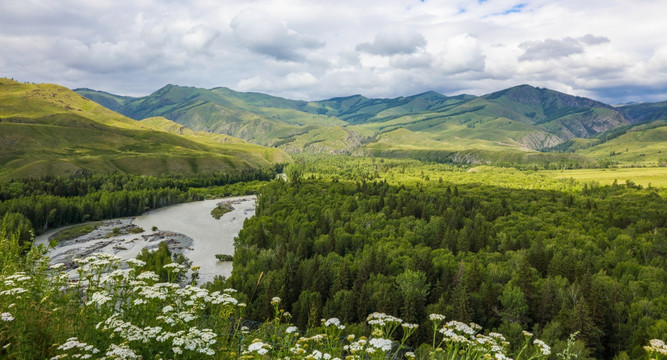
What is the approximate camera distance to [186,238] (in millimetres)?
115375

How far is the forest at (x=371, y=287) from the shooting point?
442 inches

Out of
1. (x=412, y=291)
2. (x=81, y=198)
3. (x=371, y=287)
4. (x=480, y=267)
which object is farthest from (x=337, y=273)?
(x=81, y=198)

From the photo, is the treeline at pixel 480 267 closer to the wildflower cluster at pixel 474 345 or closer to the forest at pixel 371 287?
the forest at pixel 371 287

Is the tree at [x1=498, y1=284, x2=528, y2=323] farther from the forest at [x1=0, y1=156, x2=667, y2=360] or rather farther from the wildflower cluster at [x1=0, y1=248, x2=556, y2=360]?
the wildflower cluster at [x1=0, y1=248, x2=556, y2=360]

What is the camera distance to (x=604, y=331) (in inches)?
2087

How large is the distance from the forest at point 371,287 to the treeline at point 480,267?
0.37 meters

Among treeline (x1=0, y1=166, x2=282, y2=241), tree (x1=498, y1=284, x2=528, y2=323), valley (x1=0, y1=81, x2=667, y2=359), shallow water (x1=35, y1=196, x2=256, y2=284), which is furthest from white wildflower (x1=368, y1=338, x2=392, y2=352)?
treeline (x1=0, y1=166, x2=282, y2=241)

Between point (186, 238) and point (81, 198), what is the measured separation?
203 feet

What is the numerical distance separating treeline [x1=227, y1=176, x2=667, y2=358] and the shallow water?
10.1m

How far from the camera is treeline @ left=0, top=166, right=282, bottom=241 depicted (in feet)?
386

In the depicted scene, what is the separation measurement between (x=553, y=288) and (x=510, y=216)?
5935 centimetres

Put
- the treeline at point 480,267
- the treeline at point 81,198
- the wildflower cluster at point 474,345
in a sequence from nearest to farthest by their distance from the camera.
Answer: the wildflower cluster at point 474,345 → the treeline at point 480,267 → the treeline at point 81,198

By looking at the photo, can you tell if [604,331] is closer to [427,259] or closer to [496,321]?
[496,321]

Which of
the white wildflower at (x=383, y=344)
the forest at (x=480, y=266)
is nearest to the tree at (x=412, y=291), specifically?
the forest at (x=480, y=266)
